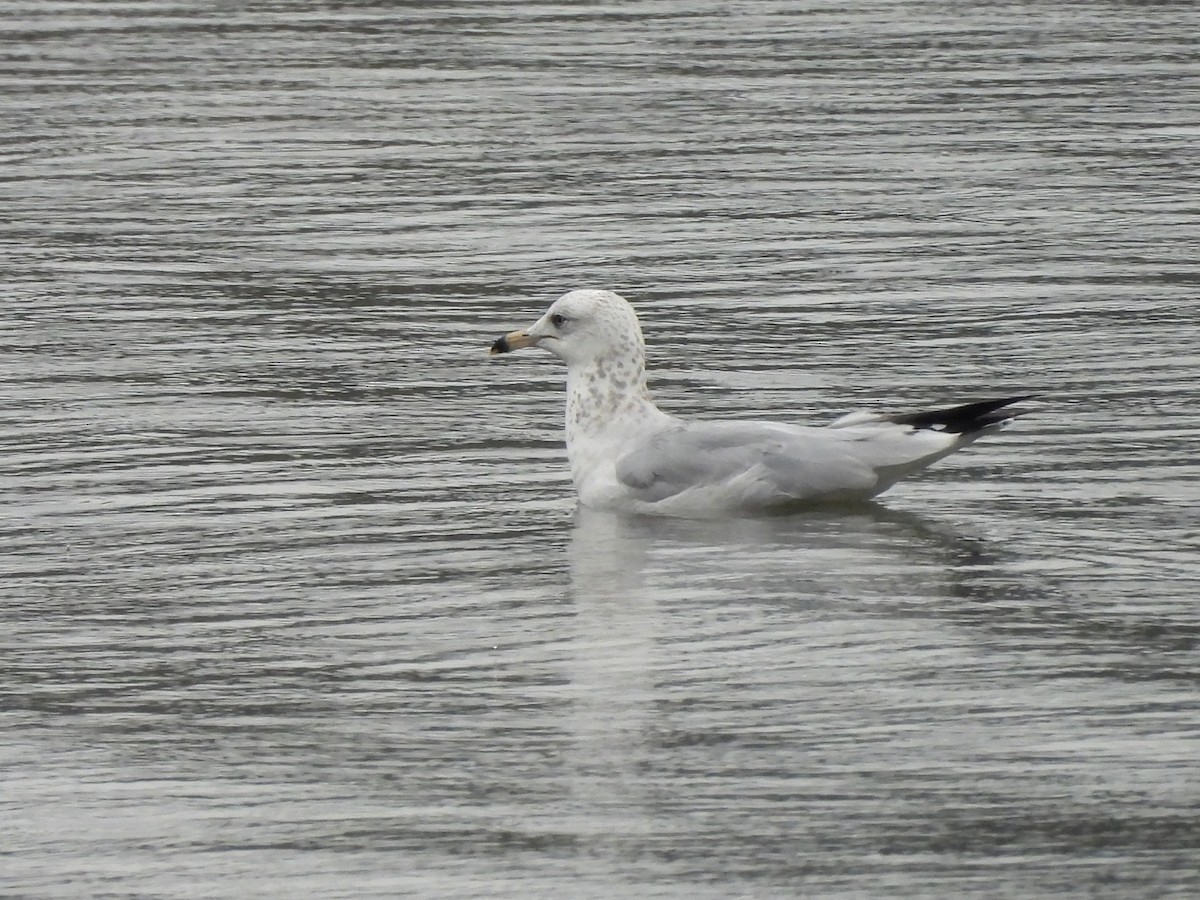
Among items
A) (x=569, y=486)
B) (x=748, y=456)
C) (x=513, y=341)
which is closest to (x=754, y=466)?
(x=748, y=456)

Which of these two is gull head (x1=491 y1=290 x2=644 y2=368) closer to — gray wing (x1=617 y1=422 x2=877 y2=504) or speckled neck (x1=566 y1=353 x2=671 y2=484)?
speckled neck (x1=566 y1=353 x2=671 y2=484)

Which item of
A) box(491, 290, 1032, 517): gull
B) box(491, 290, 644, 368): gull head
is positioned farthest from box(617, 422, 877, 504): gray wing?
box(491, 290, 644, 368): gull head

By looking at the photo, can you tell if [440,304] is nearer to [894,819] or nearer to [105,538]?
[105,538]

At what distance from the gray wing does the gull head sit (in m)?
0.65

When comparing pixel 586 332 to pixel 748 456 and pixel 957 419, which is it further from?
pixel 957 419

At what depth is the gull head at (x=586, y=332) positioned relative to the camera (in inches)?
419

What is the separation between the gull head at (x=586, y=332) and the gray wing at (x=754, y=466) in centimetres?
65

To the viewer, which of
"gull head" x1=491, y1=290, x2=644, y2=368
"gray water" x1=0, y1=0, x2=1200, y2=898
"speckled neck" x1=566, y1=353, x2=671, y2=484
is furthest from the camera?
"gull head" x1=491, y1=290, x2=644, y2=368

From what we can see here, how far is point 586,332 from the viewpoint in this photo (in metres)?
10.7

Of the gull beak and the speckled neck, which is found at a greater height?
the gull beak

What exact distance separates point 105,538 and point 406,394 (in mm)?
2453

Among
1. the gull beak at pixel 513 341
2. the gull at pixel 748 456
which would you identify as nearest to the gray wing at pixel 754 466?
the gull at pixel 748 456

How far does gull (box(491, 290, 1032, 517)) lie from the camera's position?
9867 millimetres

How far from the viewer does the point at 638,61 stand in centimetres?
2006
